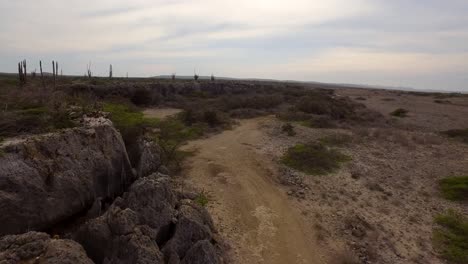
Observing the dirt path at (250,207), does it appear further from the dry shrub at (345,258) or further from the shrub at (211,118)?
the shrub at (211,118)

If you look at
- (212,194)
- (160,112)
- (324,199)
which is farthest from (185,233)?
(160,112)

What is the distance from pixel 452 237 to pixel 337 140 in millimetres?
12419

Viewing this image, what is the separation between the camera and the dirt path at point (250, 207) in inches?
476

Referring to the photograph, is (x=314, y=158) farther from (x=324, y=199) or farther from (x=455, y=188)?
(x=455, y=188)

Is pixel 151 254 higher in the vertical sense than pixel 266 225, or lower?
higher

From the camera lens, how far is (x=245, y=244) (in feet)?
40.3

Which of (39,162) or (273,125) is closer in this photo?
(39,162)

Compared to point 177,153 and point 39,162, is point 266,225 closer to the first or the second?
point 39,162

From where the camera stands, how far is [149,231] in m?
9.48

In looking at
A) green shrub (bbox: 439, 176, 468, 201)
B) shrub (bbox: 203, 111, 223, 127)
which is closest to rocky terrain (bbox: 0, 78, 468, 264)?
green shrub (bbox: 439, 176, 468, 201)

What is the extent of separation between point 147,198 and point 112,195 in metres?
2.19

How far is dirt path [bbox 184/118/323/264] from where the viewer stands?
39.7ft

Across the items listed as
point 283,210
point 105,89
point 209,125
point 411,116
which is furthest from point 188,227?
point 411,116

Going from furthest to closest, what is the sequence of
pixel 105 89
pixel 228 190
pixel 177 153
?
pixel 105 89
pixel 177 153
pixel 228 190
